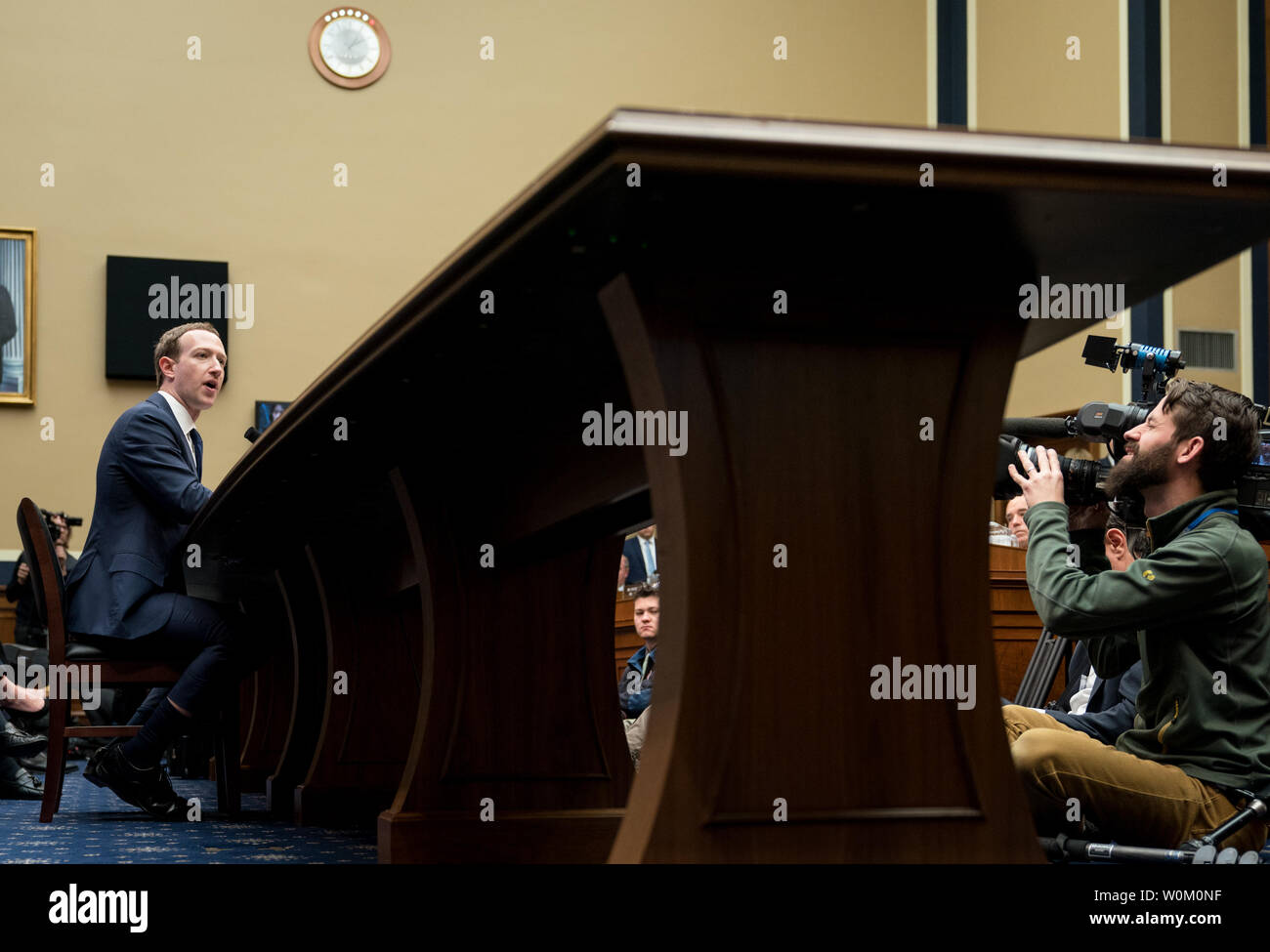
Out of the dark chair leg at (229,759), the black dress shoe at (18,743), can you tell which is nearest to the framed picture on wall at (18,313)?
the black dress shoe at (18,743)

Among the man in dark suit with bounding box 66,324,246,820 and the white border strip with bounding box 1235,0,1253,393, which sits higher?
the white border strip with bounding box 1235,0,1253,393

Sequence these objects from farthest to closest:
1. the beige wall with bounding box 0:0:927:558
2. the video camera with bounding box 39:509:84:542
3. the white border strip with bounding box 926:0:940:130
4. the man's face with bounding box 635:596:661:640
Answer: the white border strip with bounding box 926:0:940:130
the beige wall with bounding box 0:0:927:558
the video camera with bounding box 39:509:84:542
the man's face with bounding box 635:596:661:640

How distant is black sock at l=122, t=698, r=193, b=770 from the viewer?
10.1ft

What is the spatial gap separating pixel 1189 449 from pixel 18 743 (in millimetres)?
3126

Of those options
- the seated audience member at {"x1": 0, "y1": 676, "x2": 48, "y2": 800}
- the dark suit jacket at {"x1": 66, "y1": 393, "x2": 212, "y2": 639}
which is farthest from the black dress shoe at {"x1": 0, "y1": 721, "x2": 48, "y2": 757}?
the dark suit jacket at {"x1": 66, "y1": 393, "x2": 212, "y2": 639}

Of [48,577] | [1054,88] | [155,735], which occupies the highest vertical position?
[1054,88]

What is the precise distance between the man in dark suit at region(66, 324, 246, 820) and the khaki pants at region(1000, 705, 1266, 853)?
1.82 meters

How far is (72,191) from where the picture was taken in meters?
7.96

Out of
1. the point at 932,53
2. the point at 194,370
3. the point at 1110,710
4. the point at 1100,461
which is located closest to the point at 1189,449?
the point at 1100,461

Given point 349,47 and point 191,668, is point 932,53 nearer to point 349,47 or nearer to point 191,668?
point 349,47

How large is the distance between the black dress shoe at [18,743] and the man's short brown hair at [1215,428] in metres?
3.09

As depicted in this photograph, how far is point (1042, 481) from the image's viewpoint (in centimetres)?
206

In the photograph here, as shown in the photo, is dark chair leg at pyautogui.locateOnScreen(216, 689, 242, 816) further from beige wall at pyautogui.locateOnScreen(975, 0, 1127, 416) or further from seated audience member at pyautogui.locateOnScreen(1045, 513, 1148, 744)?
beige wall at pyautogui.locateOnScreen(975, 0, 1127, 416)
